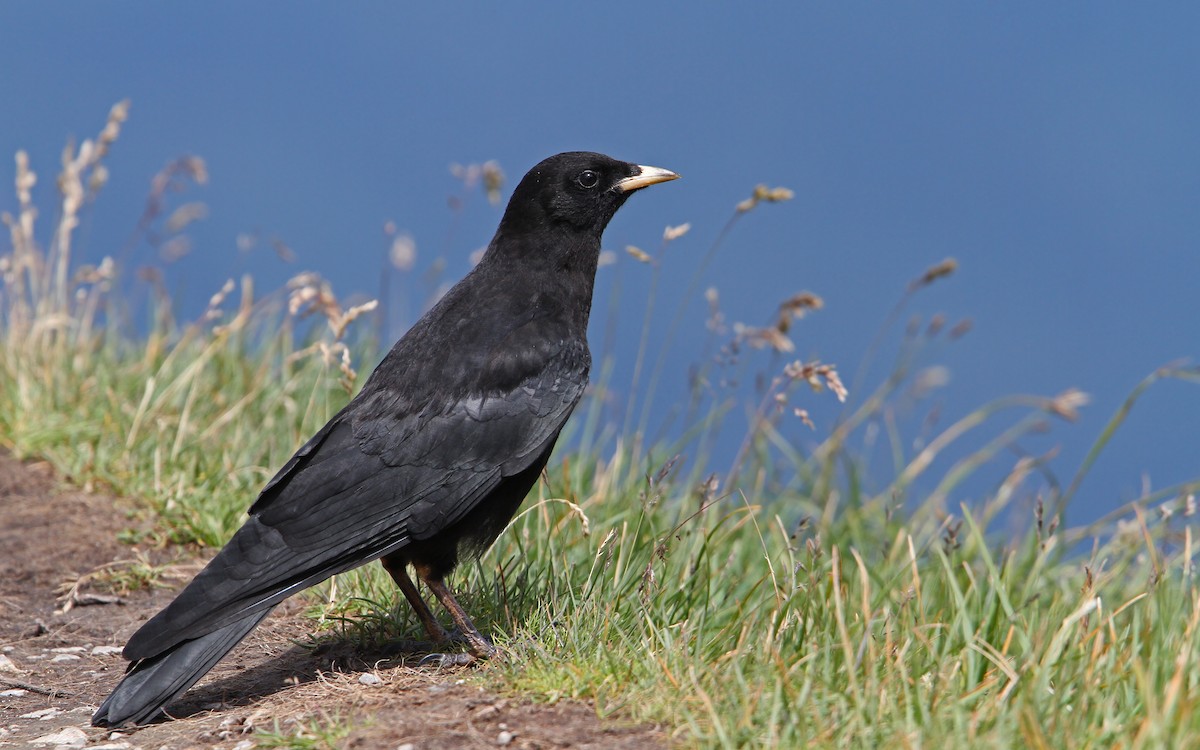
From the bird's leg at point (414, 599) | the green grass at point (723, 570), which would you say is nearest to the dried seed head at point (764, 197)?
the green grass at point (723, 570)

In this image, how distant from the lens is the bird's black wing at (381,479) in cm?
395

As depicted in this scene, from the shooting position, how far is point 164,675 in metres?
3.92

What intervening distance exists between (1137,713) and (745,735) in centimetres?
115

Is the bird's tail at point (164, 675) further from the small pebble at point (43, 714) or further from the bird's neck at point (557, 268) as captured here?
the bird's neck at point (557, 268)

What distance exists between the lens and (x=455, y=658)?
410 cm

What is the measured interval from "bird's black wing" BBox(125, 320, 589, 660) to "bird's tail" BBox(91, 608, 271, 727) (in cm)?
5

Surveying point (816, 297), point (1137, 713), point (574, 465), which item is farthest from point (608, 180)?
point (1137, 713)

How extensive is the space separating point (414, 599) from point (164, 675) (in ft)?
3.05

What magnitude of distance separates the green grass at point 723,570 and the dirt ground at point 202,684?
131 millimetres

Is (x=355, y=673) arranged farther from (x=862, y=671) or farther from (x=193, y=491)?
(x=193, y=491)

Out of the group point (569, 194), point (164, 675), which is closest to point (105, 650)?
point (164, 675)

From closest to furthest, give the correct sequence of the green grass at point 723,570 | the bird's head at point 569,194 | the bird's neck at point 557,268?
the green grass at point 723,570, the bird's neck at point 557,268, the bird's head at point 569,194

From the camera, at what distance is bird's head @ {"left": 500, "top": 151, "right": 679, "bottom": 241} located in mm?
5062

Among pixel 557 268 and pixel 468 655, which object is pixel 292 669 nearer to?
pixel 468 655
